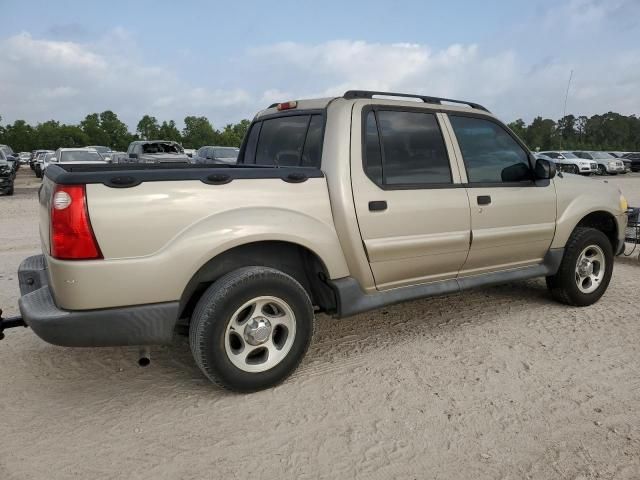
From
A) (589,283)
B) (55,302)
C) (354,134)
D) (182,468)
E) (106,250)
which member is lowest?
(182,468)

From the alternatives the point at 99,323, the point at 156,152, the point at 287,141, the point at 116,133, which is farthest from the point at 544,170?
the point at 116,133

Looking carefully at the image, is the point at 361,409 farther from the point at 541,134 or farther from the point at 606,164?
the point at 541,134

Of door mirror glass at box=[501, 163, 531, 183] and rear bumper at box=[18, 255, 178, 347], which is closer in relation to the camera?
rear bumper at box=[18, 255, 178, 347]

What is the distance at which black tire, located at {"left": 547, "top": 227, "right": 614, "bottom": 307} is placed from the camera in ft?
15.2

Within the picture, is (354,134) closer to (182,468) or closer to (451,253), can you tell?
(451,253)

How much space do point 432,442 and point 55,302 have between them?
6.96ft

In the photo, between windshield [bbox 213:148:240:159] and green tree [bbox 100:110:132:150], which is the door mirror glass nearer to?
windshield [bbox 213:148:240:159]

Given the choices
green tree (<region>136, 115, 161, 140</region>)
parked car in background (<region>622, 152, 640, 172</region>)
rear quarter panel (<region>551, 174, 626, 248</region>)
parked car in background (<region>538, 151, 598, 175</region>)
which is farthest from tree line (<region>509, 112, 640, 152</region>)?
rear quarter panel (<region>551, 174, 626, 248</region>)

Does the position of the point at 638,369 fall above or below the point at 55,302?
below

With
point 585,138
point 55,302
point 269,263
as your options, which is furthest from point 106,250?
point 585,138

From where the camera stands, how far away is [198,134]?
85.1 metres

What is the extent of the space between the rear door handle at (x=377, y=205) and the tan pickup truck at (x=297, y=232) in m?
0.01

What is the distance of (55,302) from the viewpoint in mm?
2803

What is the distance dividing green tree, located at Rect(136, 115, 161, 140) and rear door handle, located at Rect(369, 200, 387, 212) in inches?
3500
